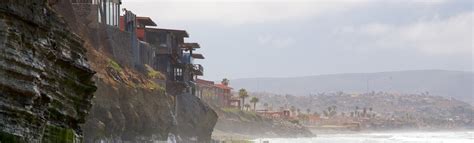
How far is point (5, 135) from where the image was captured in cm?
1510

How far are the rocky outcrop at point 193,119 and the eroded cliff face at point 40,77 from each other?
40136 millimetres

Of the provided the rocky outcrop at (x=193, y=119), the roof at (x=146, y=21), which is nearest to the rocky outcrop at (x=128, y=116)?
the rocky outcrop at (x=193, y=119)

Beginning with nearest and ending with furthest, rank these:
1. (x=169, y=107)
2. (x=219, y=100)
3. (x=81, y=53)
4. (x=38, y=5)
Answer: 1. (x=38, y=5)
2. (x=81, y=53)
3. (x=169, y=107)
4. (x=219, y=100)

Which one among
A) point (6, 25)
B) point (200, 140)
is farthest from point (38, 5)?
point (200, 140)

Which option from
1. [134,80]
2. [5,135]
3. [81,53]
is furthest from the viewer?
[134,80]

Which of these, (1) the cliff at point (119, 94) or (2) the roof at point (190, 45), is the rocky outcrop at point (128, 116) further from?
(2) the roof at point (190, 45)

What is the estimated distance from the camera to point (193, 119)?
6500 centimetres

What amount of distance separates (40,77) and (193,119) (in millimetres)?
48269

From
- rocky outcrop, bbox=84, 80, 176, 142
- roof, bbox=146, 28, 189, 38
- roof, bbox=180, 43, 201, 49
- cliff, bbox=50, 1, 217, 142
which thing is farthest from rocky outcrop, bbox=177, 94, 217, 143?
roof, bbox=180, 43, 201, 49

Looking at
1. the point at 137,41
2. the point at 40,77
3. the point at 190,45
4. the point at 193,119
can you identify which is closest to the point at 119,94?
the point at 137,41

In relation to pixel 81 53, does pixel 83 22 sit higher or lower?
higher

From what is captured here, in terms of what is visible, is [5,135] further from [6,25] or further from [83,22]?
[83,22]

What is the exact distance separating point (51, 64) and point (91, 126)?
52.9ft

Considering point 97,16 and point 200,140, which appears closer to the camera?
point 97,16
